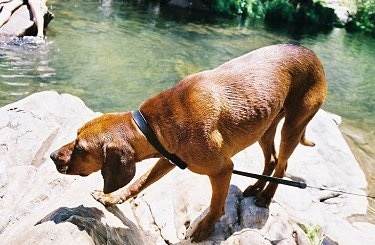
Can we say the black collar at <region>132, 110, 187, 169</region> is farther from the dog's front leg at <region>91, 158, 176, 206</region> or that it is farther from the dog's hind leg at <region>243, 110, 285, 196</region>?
the dog's hind leg at <region>243, 110, 285, 196</region>

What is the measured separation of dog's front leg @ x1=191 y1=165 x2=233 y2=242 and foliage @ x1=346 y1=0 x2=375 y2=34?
19.4 meters

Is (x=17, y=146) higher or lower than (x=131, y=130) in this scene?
lower

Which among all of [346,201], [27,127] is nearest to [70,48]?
[27,127]

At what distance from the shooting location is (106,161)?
10.6 feet

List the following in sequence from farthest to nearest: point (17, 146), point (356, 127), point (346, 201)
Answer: point (356, 127) → point (346, 201) → point (17, 146)

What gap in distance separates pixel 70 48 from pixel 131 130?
8319mm

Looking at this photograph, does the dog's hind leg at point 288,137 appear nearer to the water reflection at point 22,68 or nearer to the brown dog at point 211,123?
the brown dog at point 211,123

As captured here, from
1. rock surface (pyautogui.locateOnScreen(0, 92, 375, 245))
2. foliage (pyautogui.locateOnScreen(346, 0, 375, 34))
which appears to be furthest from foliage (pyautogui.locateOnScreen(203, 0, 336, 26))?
rock surface (pyautogui.locateOnScreen(0, 92, 375, 245))

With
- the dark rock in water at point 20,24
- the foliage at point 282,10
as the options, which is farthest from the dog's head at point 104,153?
the foliage at point 282,10

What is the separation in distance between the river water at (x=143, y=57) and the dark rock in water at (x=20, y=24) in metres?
0.46

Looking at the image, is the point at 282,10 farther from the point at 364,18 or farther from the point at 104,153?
the point at 104,153

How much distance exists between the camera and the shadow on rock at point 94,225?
317cm

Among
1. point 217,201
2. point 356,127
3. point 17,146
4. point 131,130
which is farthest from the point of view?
point 356,127

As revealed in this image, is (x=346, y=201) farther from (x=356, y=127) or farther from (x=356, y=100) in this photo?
(x=356, y=100)
